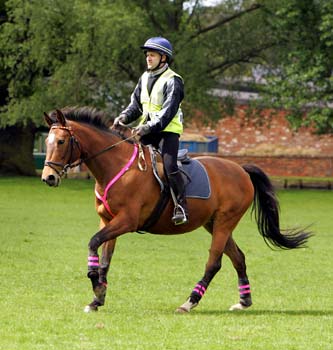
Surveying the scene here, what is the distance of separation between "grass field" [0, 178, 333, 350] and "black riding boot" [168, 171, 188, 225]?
0.98m

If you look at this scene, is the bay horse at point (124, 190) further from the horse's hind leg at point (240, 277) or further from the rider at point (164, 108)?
the rider at point (164, 108)

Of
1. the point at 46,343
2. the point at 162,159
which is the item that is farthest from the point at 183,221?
the point at 46,343

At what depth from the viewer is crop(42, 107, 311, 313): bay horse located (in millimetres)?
11055

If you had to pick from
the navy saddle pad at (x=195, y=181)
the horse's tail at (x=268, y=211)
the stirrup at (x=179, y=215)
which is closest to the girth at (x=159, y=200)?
the stirrup at (x=179, y=215)

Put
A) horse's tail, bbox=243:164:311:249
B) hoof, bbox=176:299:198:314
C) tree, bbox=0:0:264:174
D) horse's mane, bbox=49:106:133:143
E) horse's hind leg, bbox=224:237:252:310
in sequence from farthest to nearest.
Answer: tree, bbox=0:0:264:174 < horse's tail, bbox=243:164:311:249 < horse's hind leg, bbox=224:237:252:310 < horse's mane, bbox=49:106:133:143 < hoof, bbox=176:299:198:314

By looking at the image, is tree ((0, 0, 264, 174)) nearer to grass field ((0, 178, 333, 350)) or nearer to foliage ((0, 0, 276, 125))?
foliage ((0, 0, 276, 125))

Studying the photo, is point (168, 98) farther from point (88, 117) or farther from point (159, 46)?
point (88, 117)

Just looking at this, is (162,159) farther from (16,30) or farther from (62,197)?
(16,30)

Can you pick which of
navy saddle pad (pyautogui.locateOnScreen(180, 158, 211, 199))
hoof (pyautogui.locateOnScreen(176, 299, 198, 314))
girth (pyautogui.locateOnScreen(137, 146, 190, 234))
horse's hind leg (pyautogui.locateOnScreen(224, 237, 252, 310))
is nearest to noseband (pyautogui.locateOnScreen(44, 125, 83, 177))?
girth (pyautogui.locateOnScreen(137, 146, 190, 234))

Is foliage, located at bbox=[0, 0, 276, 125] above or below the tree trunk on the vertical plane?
above

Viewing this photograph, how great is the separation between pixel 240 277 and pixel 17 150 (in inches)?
1312

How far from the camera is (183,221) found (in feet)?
38.0

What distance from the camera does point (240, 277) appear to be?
12211 millimetres

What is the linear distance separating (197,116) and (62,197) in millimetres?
8471
